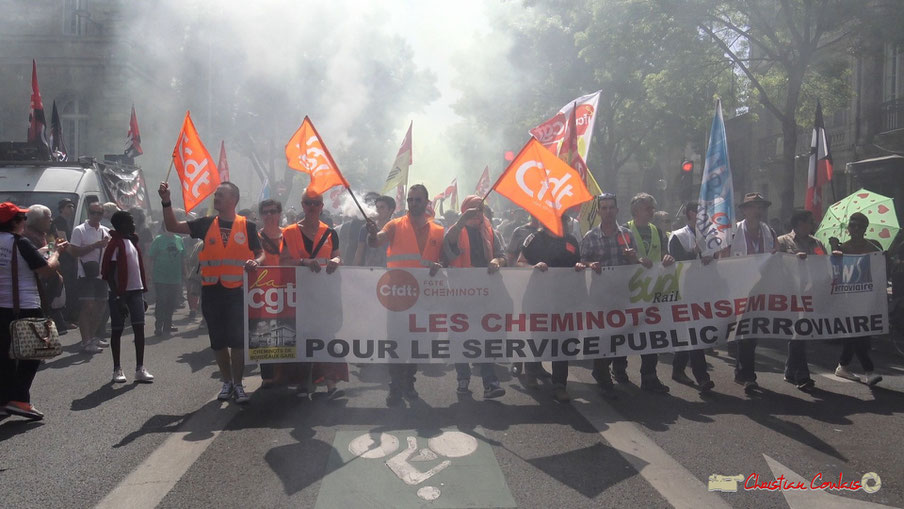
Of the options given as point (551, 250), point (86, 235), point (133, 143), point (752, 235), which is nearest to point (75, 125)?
point (133, 143)

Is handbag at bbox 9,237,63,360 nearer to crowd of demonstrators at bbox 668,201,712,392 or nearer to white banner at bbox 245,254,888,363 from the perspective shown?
white banner at bbox 245,254,888,363

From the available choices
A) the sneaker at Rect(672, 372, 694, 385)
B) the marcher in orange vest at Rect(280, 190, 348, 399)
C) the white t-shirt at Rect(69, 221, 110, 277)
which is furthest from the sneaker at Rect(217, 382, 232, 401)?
the sneaker at Rect(672, 372, 694, 385)

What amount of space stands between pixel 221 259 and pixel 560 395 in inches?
110

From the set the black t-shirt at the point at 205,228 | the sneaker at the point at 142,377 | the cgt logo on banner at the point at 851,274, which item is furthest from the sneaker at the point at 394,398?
the cgt logo on banner at the point at 851,274

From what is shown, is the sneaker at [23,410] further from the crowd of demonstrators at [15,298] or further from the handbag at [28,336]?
the handbag at [28,336]

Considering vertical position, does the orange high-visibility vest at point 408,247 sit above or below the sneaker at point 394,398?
above

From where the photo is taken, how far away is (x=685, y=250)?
7.31 metres

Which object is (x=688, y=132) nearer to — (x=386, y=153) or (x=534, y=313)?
(x=534, y=313)

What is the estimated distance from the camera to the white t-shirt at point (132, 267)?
22.5ft

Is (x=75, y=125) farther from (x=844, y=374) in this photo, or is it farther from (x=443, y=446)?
(x=844, y=374)

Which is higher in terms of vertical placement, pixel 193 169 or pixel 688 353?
pixel 193 169

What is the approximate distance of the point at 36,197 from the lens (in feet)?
34.8

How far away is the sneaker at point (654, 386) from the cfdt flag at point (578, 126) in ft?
13.6

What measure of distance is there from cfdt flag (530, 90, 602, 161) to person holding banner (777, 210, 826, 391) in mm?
3353
